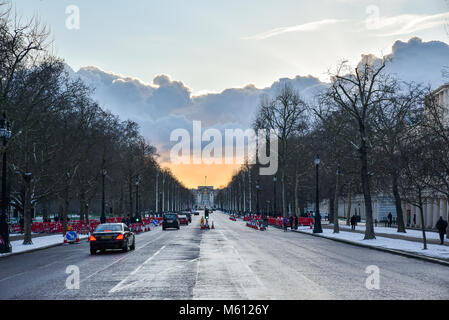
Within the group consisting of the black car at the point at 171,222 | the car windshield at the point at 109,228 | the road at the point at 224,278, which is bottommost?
the road at the point at 224,278

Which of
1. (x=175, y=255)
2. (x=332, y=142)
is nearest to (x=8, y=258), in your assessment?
(x=175, y=255)

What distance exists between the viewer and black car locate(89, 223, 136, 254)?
92.5 feet

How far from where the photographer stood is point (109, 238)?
1122 inches

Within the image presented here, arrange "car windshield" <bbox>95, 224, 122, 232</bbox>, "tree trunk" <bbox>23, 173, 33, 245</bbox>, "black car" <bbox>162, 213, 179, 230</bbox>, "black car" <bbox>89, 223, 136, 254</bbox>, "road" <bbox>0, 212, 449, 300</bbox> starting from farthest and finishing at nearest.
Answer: "black car" <bbox>162, 213, 179, 230</bbox>, "tree trunk" <bbox>23, 173, 33, 245</bbox>, "car windshield" <bbox>95, 224, 122, 232</bbox>, "black car" <bbox>89, 223, 136, 254</bbox>, "road" <bbox>0, 212, 449, 300</bbox>

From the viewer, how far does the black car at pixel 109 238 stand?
92.5 ft

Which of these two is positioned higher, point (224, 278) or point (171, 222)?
point (171, 222)

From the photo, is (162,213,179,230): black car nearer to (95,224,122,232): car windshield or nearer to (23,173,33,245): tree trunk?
(23,173,33,245): tree trunk

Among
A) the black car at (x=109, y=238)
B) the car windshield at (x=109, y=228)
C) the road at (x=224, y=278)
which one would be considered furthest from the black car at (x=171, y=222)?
the road at (x=224, y=278)

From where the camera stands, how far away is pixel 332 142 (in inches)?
2170

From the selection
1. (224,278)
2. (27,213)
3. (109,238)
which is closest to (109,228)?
(109,238)

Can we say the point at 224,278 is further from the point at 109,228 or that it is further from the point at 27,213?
the point at 27,213

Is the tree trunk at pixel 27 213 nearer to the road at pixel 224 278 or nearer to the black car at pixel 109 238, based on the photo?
the black car at pixel 109 238

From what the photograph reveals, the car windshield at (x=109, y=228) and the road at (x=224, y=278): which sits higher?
the car windshield at (x=109, y=228)

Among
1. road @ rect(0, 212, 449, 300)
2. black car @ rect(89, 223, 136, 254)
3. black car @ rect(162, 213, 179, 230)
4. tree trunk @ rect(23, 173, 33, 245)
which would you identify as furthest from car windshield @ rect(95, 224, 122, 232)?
black car @ rect(162, 213, 179, 230)
